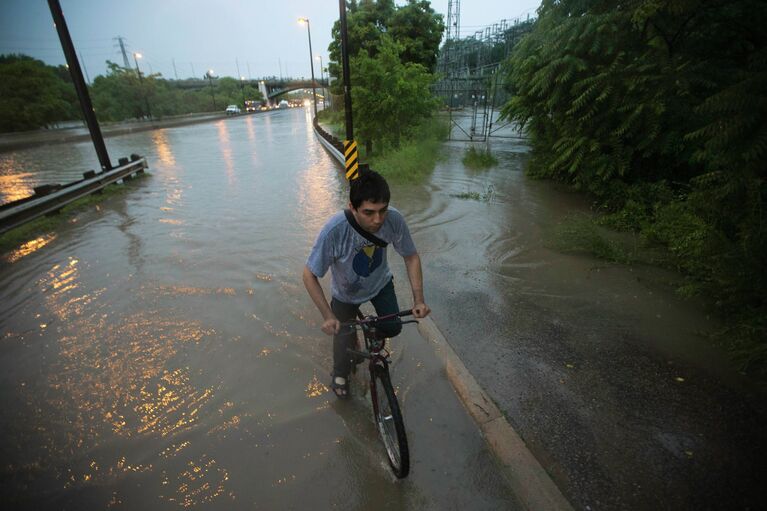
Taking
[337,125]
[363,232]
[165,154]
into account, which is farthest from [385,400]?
[337,125]

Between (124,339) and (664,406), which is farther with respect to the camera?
(124,339)

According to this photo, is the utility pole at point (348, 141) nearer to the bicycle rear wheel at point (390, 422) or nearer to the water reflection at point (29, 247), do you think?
the water reflection at point (29, 247)

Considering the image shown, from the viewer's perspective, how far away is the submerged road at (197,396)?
2.64 meters

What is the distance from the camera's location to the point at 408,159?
13258 millimetres

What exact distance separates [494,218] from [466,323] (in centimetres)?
434

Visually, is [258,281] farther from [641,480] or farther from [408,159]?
[408,159]

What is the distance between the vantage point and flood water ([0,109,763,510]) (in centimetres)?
263

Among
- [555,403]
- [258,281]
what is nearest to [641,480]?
[555,403]

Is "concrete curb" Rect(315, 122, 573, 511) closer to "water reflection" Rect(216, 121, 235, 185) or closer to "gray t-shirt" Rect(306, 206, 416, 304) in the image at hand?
"gray t-shirt" Rect(306, 206, 416, 304)

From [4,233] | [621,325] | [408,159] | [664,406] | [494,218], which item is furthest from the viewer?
[408,159]

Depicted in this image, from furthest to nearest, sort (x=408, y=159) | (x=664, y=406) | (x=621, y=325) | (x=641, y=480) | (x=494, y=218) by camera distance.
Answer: (x=408, y=159) → (x=494, y=218) → (x=621, y=325) → (x=664, y=406) → (x=641, y=480)

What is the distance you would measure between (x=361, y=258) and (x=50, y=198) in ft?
34.0

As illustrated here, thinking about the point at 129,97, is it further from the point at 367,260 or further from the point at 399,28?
the point at 367,260

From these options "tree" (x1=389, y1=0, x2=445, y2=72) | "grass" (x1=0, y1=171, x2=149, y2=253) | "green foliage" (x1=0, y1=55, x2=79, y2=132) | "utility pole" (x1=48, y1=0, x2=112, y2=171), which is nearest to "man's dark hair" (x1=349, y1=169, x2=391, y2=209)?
"grass" (x1=0, y1=171, x2=149, y2=253)
